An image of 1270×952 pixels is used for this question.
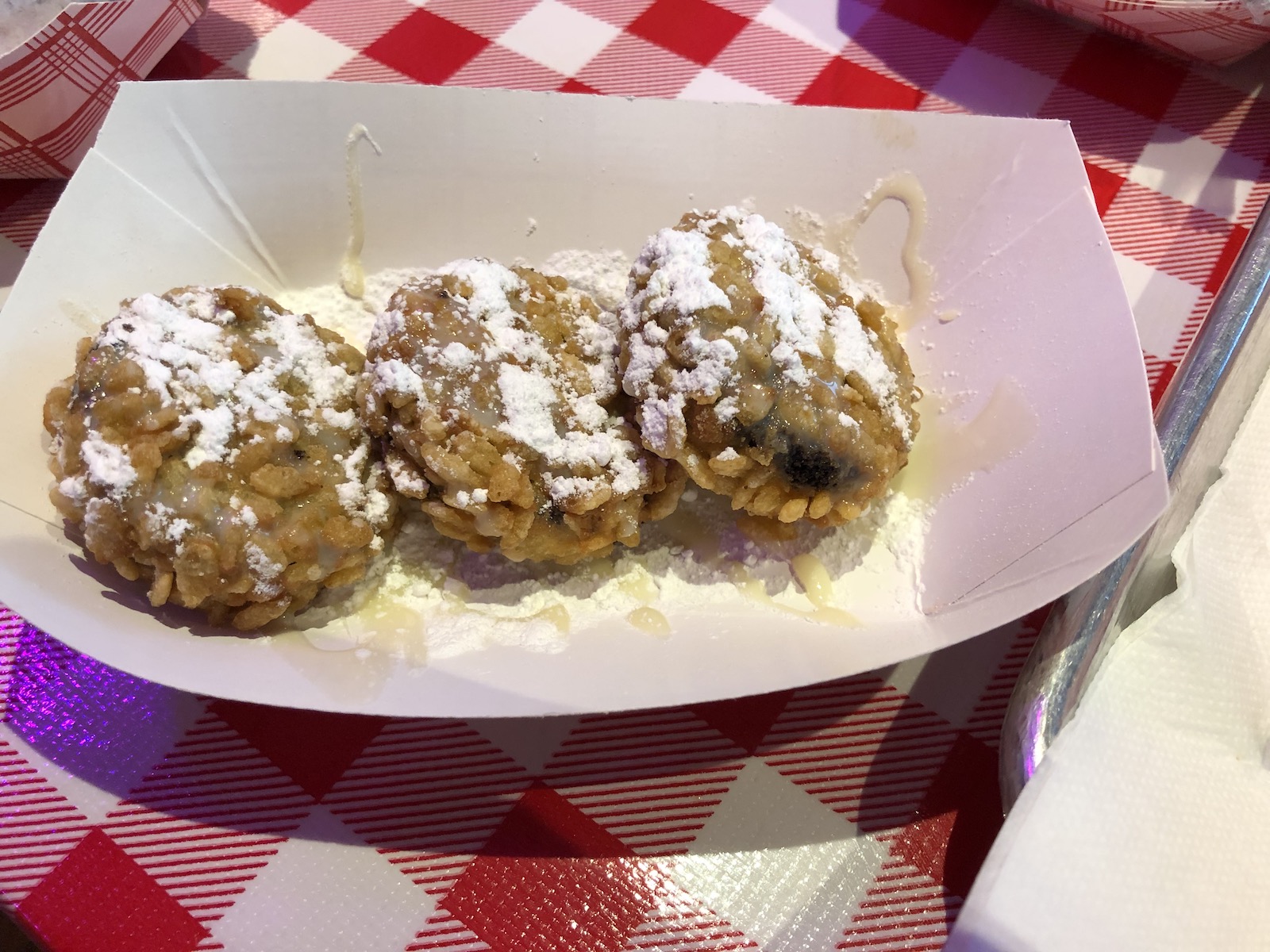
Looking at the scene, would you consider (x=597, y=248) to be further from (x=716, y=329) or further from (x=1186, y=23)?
(x=1186, y=23)

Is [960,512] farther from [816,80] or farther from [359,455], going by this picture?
[816,80]

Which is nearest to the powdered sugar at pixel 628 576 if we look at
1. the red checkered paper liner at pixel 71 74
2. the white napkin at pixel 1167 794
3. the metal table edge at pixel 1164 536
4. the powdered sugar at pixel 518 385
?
the powdered sugar at pixel 518 385

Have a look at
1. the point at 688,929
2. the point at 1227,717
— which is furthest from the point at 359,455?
the point at 1227,717

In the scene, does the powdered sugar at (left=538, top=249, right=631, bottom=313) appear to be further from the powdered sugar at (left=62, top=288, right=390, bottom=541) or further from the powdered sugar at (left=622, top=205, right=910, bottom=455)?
the powdered sugar at (left=62, top=288, right=390, bottom=541)

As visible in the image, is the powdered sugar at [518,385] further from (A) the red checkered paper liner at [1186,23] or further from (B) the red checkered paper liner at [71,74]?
(A) the red checkered paper liner at [1186,23]

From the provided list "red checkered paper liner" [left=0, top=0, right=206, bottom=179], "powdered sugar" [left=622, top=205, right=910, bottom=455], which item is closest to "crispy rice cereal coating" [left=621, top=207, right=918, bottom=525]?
"powdered sugar" [left=622, top=205, right=910, bottom=455]

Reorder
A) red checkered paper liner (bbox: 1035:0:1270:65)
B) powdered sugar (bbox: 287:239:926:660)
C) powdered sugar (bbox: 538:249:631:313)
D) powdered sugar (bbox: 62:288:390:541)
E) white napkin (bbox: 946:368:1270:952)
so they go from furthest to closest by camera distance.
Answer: red checkered paper liner (bbox: 1035:0:1270:65)
powdered sugar (bbox: 538:249:631:313)
powdered sugar (bbox: 287:239:926:660)
powdered sugar (bbox: 62:288:390:541)
white napkin (bbox: 946:368:1270:952)

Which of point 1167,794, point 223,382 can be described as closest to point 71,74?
point 223,382
